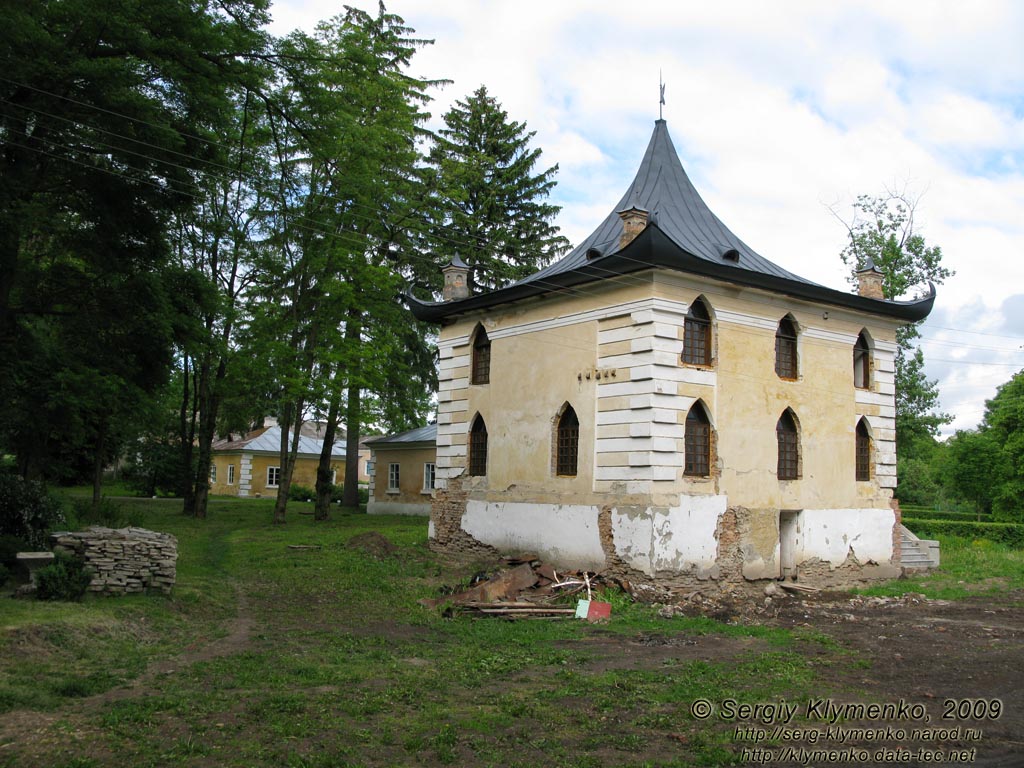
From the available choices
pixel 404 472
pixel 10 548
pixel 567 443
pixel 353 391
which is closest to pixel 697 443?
pixel 567 443

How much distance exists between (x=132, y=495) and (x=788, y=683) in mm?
41382

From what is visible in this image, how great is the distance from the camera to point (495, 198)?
36.9 metres

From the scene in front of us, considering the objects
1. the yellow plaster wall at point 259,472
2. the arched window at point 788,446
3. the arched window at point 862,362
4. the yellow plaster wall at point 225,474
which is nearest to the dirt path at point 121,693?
the arched window at point 788,446

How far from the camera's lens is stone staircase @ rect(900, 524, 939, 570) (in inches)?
820

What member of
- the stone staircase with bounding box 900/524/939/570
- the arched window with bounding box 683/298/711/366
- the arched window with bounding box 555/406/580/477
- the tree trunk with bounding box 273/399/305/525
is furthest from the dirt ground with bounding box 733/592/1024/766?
the tree trunk with bounding box 273/399/305/525

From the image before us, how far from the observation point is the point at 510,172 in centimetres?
3688

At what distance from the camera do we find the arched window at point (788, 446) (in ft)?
60.0

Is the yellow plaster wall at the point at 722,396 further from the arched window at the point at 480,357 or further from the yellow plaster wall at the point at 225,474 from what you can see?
the yellow plaster wall at the point at 225,474

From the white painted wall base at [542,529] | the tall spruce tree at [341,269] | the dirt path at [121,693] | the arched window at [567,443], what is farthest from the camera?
the tall spruce tree at [341,269]

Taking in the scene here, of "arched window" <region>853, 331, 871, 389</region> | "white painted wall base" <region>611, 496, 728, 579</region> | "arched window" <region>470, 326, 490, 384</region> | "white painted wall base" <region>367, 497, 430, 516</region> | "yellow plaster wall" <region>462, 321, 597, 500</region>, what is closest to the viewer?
"white painted wall base" <region>611, 496, 728, 579</region>

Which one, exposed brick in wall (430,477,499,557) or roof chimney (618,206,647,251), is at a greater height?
roof chimney (618,206,647,251)

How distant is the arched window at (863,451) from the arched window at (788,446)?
2.38 metres

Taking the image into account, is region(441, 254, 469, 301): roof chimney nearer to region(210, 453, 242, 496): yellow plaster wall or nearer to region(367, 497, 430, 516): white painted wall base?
region(367, 497, 430, 516): white painted wall base

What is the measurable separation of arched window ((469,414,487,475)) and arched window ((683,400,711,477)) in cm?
542
